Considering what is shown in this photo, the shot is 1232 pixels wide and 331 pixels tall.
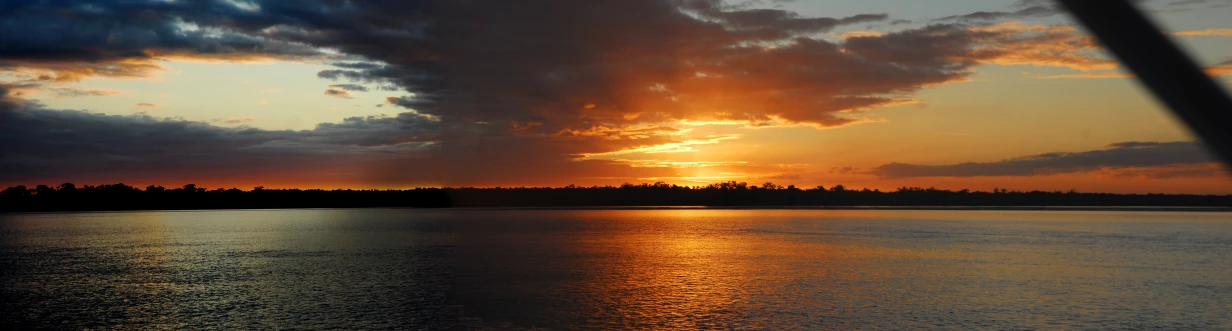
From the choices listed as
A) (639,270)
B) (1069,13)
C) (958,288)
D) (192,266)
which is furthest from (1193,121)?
(192,266)

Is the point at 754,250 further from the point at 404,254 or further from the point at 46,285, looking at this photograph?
the point at 46,285

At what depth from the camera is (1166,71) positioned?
1.42 meters

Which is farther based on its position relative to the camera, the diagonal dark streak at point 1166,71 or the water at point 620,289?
the water at point 620,289

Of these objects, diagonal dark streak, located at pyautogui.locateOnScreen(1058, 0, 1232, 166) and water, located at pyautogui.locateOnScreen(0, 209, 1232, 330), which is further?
water, located at pyautogui.locateOnScreen(0, 209, 1232, 330)

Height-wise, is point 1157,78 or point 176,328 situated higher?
point 1157,78

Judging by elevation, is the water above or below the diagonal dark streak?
below

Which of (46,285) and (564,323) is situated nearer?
(564,323)

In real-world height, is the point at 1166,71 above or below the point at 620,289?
above

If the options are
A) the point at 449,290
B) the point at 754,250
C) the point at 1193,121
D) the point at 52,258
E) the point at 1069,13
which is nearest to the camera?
the point at 1193,121

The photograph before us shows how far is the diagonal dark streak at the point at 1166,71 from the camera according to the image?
4.58ft

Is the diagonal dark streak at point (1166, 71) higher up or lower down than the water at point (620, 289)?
higher up

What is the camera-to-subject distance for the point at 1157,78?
1.44 meters

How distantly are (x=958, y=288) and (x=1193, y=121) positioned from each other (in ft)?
88.9

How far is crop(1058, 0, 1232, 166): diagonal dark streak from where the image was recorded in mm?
1396
